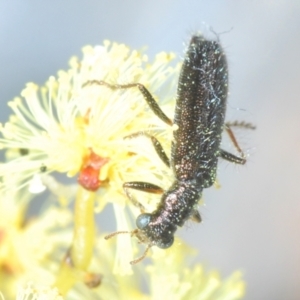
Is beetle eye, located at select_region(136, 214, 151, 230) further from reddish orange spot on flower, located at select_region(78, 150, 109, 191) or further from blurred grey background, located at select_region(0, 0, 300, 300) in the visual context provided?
blurred grey background, located at select_region(0, 0, 300, 300)

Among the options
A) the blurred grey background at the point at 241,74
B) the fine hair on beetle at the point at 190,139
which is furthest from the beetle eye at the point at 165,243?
the blurred grey background at the point at 241,74

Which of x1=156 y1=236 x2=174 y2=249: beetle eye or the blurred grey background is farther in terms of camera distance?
the blurred grey background

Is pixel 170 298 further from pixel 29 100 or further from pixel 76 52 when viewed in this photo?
pixel 76 52

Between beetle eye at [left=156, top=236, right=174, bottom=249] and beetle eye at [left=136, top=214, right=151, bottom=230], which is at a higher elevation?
beetle eye at [left=136, top=214, right=151, bottom=230]

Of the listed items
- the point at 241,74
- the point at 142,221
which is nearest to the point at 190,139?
the point at 142,221

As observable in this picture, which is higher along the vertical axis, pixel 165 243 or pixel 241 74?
pixel 241 74

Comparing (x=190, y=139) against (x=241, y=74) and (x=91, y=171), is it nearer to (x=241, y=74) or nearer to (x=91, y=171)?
(x=91, y=171)

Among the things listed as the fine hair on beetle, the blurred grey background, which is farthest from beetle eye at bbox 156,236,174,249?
the blurred grey background
